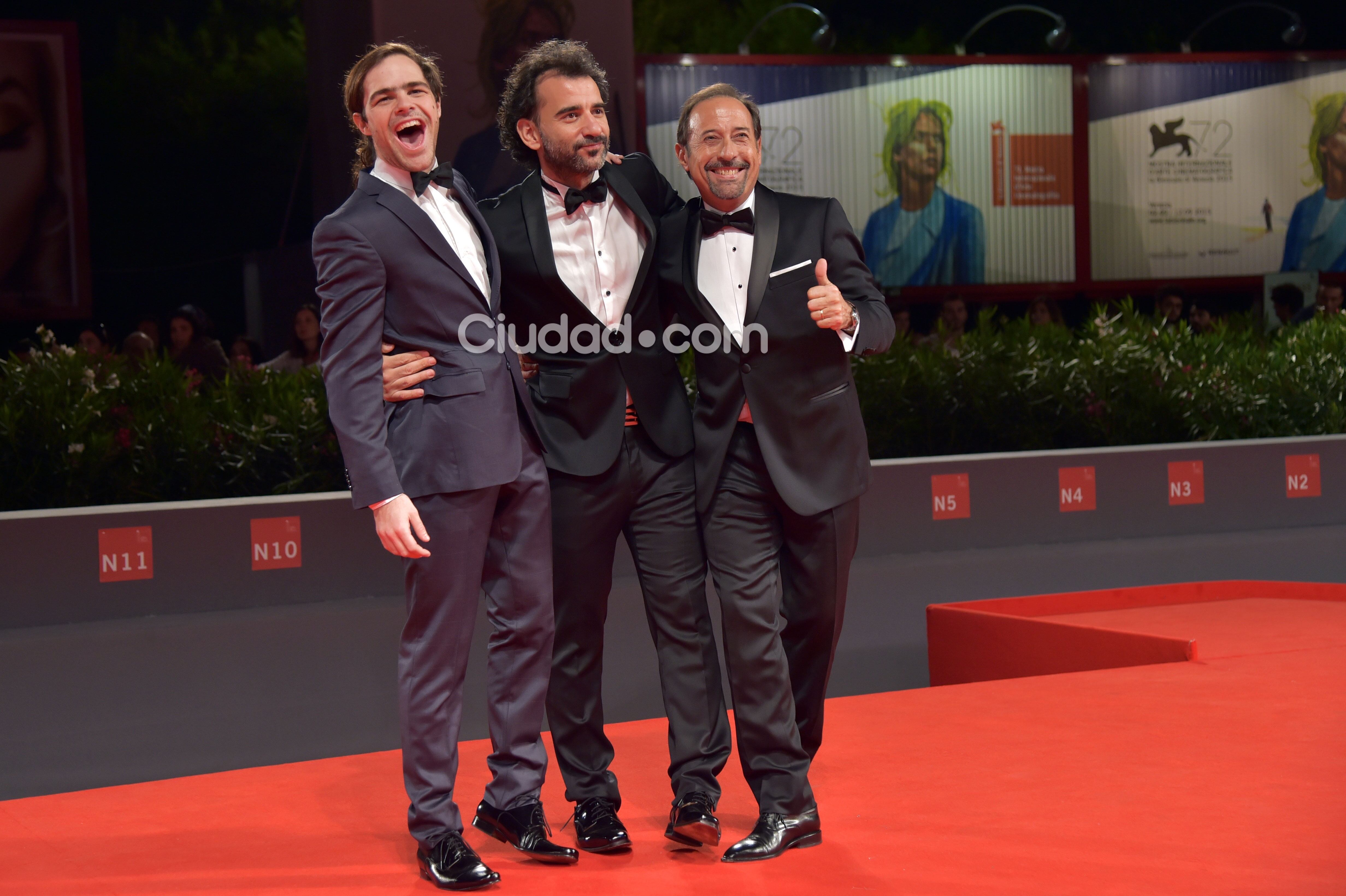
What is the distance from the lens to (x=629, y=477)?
2518mm

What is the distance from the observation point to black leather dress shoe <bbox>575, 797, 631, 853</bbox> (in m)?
2.39

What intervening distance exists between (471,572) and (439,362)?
0.39 meters

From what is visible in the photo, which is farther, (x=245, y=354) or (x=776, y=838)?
(x=245, y=354)

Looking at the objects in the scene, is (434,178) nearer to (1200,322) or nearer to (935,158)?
(1200,322)

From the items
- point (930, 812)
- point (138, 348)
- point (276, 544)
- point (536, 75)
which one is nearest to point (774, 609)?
point (930, 812)

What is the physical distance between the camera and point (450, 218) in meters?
2.41

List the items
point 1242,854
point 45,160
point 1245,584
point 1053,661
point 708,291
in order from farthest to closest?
point 45,160
point 1245,584
point 1053,661
point 708,291
point 1242,854

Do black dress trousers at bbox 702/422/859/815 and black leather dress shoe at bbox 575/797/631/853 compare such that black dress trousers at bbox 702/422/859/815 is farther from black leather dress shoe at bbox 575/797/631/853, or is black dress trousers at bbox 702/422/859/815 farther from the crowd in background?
the crowd in background

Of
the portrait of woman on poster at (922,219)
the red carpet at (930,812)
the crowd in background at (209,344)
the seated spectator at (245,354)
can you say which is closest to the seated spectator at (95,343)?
the crowd in background at (209,344)

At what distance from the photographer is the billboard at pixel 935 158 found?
1147cm

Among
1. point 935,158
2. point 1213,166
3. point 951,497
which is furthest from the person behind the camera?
point 1213,166

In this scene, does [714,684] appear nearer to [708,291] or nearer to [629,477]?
[629,477]

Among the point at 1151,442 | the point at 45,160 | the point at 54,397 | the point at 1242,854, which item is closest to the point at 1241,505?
the point at 1151,442

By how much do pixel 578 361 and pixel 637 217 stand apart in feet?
1.06
